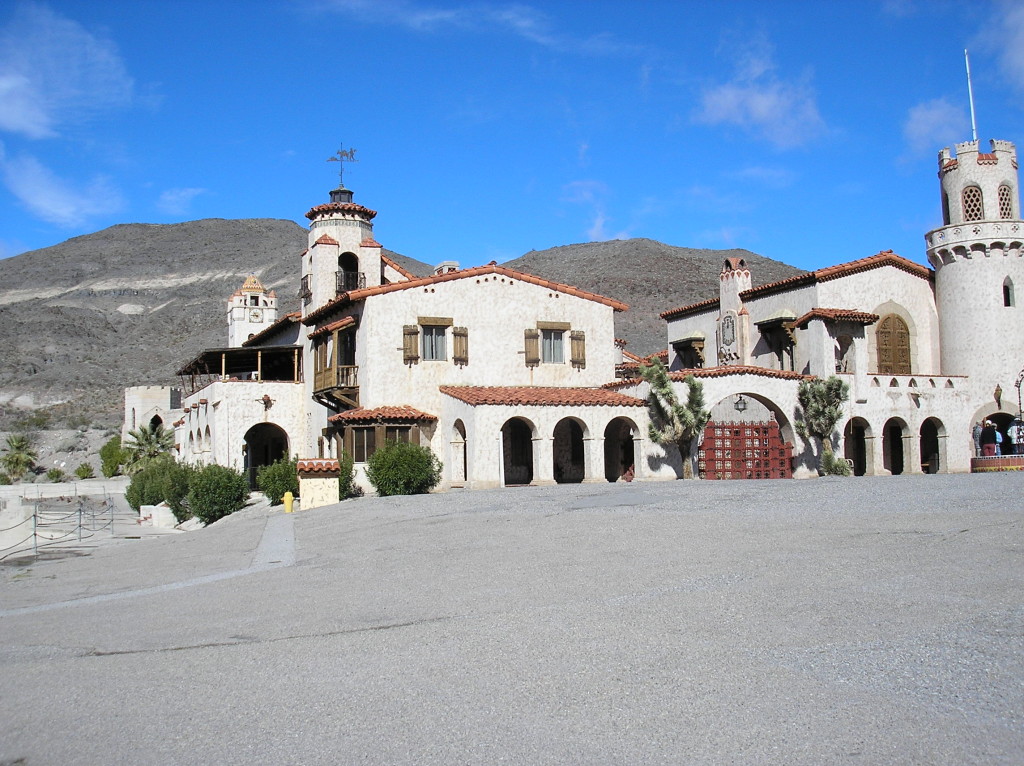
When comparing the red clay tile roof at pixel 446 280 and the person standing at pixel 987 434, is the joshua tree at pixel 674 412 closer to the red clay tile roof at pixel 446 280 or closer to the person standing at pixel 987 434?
the red clay tile roof at pixel 446 280

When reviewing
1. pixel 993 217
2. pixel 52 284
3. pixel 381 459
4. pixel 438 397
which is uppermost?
pixel 52 284

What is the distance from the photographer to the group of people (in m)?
33.6

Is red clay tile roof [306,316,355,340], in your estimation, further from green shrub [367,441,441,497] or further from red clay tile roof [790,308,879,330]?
red clay tile roof [790,308,879,330]

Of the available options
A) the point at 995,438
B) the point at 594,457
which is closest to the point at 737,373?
the point at 594,457

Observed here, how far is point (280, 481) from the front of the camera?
29.1 metres

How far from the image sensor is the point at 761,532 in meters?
15.1

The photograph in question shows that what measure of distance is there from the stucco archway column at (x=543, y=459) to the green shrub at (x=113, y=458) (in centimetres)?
3249

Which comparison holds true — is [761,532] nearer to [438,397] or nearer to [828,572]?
[828,572]

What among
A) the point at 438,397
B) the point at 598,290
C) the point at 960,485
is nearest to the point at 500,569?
the point at 960,485

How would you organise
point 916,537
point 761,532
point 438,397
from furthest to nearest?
1. point 438,397
2. point 761,532
3. point 916,537

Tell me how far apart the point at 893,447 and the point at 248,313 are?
31901mm

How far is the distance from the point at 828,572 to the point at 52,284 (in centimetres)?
14814

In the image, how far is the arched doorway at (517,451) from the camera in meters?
34.1

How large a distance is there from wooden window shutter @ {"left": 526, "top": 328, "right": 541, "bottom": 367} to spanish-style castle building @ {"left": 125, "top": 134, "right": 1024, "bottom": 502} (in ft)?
0.16
